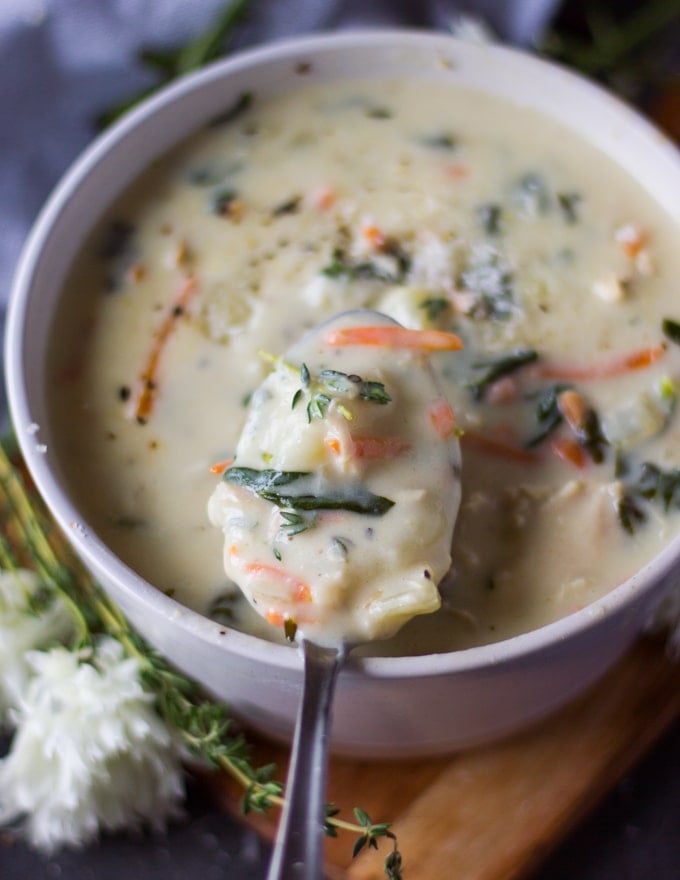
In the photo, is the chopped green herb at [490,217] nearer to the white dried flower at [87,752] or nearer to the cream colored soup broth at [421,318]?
the cream colored soup broth at [421,318]

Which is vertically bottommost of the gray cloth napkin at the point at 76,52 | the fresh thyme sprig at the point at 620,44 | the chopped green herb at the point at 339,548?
the gray cloth napkin at the point at 76,52

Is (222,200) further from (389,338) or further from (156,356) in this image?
(389,338)

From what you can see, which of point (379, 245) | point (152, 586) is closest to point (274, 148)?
point (379, 245)

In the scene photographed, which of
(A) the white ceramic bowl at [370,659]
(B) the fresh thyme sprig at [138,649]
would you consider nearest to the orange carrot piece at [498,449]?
(A) the white ceramic bowl at [370,659]

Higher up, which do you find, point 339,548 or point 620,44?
point 620,44

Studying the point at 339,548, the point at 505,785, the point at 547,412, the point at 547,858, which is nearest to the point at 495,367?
the point at 547,412
